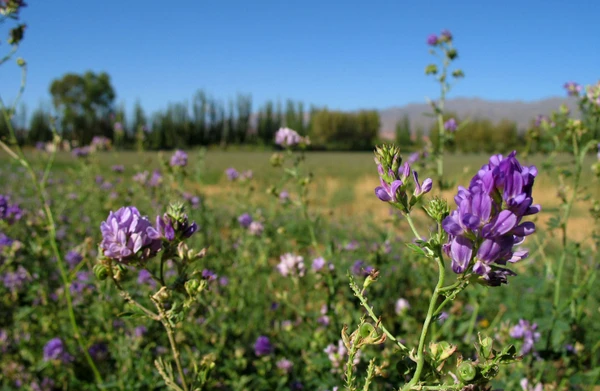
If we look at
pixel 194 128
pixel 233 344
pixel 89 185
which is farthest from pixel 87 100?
pixel 233 344

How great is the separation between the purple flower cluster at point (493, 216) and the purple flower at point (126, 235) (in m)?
0.78

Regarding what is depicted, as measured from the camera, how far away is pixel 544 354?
2.24 meters

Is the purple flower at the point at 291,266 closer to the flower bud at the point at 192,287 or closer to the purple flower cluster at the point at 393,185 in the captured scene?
the flower bud at the point at 192,287

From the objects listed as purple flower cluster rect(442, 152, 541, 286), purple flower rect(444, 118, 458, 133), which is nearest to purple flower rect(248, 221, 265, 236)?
purple flower rect(444, 118, 458, 133)

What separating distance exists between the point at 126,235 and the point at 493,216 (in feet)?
2.98

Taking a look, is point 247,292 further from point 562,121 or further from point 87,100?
point 87,100

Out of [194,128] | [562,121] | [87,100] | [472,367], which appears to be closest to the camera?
[472,367]

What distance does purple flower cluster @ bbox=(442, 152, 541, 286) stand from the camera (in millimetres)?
842

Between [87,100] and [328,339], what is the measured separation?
58441mm

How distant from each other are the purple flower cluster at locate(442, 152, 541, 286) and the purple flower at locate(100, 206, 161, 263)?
0.78m

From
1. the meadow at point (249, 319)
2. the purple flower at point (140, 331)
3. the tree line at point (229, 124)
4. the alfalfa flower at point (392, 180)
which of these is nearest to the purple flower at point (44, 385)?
the meadow at point (249, 319)

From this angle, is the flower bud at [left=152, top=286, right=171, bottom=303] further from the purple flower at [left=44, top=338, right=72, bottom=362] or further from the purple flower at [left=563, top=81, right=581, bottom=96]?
the purple flower at [left=563, top=81, right=581, bottom=96]

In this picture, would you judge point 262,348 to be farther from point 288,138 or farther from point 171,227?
point 171,227

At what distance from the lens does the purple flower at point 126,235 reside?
1.16 metres
